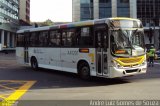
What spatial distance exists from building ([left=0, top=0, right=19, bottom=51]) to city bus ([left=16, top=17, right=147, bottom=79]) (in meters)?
64.3

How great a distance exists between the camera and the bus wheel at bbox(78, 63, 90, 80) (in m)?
15.1

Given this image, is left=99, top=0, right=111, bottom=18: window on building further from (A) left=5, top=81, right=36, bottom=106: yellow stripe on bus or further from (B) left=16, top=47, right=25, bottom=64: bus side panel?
(A) left=5, top=81, right=36, bottom=106: yellow stripe on bus

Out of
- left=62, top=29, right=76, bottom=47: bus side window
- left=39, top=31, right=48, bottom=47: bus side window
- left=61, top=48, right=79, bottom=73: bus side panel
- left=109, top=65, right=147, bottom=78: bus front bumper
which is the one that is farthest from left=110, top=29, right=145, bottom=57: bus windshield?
left=39, top=31, right=48, bottom=47: bus side window

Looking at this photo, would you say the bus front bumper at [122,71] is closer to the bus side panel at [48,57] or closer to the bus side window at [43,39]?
the bus side panel at [48,57]

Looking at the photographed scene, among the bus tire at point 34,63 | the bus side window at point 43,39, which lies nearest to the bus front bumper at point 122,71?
the bus side window at point 43,39

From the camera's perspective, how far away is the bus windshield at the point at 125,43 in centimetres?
1348

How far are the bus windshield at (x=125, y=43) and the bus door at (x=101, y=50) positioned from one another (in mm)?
384

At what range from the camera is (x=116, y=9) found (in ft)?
252

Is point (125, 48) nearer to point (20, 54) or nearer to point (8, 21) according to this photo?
point (20, 54)

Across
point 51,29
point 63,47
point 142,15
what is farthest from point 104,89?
point 142,15

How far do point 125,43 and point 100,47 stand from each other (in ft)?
3.81

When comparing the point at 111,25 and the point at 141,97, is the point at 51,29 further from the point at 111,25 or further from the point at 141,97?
the point at 141,97

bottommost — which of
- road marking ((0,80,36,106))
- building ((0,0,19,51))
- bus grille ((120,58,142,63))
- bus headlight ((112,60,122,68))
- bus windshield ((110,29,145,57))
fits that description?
road marking ((0,80,36,106))

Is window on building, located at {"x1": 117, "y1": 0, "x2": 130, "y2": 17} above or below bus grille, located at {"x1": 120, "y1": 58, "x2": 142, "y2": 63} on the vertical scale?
above
